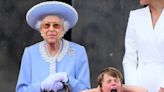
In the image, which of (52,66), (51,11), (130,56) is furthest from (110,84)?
(51,11)

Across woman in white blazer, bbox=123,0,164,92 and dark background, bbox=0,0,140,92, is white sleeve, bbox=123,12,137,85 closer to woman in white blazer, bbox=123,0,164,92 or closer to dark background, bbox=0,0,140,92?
woman in white blazer, bbox=123,0,164,92

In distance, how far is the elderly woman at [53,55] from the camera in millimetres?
4695

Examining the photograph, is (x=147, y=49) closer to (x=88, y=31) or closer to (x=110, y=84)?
(x=110, y=84)

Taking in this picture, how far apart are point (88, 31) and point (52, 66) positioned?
1.43m

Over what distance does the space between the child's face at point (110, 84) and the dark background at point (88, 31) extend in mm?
1624

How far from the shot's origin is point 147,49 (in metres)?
4.67

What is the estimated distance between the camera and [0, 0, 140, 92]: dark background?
239 inches

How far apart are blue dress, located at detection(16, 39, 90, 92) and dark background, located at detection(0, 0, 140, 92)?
1.21 metres

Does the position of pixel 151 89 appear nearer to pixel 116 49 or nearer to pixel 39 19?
pixel 39 19

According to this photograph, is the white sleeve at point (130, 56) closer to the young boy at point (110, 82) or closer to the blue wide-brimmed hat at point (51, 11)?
the young boy at point (110, 82)

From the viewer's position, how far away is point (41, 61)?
4.79 metres

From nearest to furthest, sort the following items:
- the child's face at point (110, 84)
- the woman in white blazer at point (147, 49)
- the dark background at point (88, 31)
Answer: the child's face at point (110, 84) < the woman in white blazer at point (147, 49) < the dark background at point (88, 31)

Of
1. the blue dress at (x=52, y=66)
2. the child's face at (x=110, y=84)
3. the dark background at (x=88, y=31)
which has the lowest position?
the child's face at (x=110, y=84)

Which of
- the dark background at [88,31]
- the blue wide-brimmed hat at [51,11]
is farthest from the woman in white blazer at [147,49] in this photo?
the dark background at [88,31]
